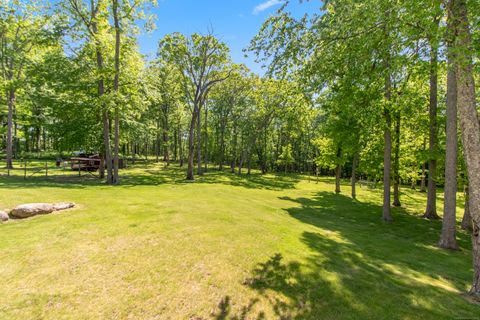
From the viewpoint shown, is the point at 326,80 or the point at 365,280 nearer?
the point at 365,280

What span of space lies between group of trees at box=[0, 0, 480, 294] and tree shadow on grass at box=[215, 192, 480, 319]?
1.28 metres

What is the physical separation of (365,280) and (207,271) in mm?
3933

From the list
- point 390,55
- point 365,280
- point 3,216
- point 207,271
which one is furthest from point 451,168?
point 3,216

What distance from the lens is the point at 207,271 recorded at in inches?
214

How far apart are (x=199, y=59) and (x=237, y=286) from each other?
23.9 m

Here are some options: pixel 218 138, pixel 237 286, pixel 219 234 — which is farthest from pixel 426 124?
pixel 218 138

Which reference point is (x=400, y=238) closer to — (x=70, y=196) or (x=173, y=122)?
(x=70, y=196)

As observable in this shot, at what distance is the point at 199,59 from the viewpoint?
2431 centimetres

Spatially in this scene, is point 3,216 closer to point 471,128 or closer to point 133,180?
point 133,180

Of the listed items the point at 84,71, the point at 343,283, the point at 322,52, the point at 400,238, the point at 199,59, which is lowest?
the point at 400,238

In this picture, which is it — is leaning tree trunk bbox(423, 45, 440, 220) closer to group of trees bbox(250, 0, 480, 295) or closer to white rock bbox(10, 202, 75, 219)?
group of trees bbox(250, 0, 480, 295)

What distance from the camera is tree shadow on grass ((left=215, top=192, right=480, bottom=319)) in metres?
4.52

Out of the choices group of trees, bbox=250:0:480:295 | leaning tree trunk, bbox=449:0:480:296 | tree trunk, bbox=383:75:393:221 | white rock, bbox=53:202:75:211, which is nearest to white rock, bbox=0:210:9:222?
white rock, bbox=53:202:75:211

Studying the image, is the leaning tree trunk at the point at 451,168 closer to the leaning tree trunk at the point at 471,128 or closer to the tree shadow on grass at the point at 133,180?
the leaning tree trunk at the point at 471,128
